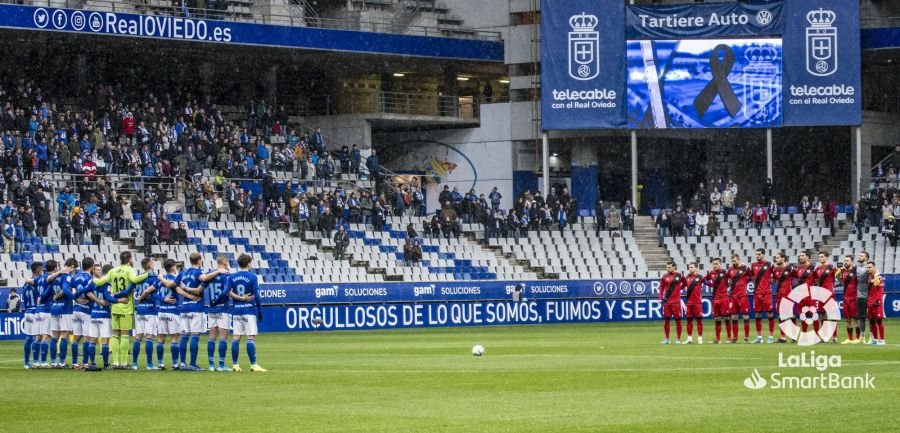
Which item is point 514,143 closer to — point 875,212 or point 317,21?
point 317,21

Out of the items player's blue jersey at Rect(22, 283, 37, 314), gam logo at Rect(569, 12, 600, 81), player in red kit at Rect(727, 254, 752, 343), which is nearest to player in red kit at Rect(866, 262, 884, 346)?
player in red kit at Rect(727, 254, 752, 343)

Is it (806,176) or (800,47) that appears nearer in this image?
(800,47)

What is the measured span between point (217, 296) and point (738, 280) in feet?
43.3

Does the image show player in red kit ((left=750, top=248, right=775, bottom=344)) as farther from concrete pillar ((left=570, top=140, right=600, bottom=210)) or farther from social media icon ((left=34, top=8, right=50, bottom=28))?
concrete pillar ((left=570, top=140, right=600, bottom=210))

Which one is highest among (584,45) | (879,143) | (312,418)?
(584,45)

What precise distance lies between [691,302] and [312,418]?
17.0 metres

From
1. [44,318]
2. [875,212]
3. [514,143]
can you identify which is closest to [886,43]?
[875,212]

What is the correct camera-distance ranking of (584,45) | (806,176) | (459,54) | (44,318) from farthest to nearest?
(806,176), (459,54), (584,45), (44,318)

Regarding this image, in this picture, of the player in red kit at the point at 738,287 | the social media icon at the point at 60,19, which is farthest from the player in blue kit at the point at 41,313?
the social media icon at the point at 60,19

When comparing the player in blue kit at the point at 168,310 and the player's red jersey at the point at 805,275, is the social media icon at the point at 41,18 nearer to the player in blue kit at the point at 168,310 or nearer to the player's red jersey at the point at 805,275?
the player in blue kit at the point at 168,310

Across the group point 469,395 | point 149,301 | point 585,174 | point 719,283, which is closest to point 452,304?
point 719,283

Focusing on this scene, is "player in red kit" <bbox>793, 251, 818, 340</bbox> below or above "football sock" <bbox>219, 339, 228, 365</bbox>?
above

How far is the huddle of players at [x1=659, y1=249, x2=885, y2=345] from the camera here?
30156mm

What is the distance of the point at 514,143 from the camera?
63312 mm
